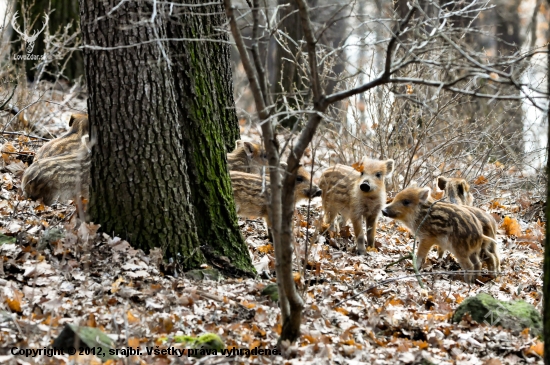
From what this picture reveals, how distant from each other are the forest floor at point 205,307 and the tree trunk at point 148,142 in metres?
0.28

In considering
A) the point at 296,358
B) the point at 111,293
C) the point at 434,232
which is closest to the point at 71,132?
the point at 111,293

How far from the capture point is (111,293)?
19.1ft

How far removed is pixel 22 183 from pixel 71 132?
60.0 inches

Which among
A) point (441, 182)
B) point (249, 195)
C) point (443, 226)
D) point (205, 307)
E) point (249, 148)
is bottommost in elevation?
point (205, 307)

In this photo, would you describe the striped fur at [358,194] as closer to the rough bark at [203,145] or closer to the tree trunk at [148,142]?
the rough bark at [203,145]

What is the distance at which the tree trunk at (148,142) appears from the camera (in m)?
6.27

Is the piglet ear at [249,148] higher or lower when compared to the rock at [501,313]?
higher

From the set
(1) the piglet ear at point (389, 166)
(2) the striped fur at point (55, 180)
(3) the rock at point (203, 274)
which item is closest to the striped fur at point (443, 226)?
(1) the piglet ear at point (389, 166)

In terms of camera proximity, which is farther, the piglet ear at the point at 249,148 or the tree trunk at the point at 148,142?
the piglet ear at the point at 249,148

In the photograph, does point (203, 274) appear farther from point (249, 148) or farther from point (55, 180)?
point (249, 148)

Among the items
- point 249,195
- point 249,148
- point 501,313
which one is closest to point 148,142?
point 249,195

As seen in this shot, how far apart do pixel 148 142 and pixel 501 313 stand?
3.43m

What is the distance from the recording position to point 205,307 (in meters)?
5.79

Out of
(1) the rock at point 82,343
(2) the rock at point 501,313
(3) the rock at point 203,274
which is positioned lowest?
(1) the rock at point 82,343
